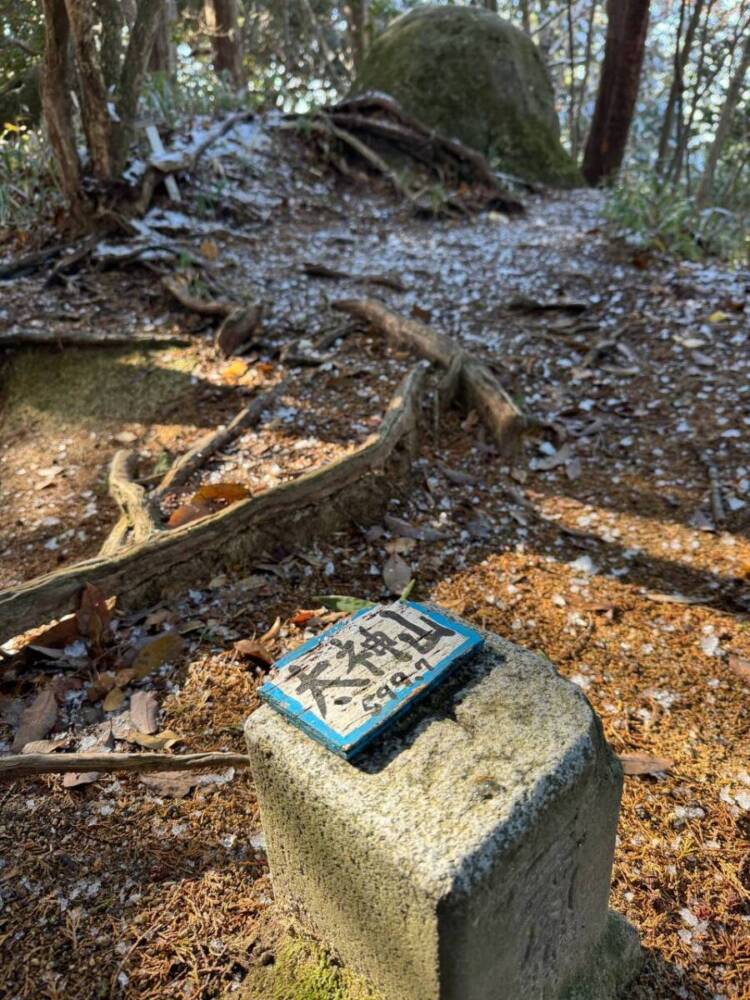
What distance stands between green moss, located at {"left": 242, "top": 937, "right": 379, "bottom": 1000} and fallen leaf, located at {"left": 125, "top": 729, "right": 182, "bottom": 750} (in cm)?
85

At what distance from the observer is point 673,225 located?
701cm

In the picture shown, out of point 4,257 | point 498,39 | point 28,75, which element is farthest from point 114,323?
point 498,39

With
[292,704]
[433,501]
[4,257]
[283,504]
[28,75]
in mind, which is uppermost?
[28,75]

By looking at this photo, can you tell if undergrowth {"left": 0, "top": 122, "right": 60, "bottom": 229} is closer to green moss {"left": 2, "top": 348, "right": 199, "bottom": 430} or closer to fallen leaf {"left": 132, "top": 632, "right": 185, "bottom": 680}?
green moss {"left": 2, "top": 348, "right": 199, "bottom": 430}

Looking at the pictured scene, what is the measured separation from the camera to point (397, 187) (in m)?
8.94

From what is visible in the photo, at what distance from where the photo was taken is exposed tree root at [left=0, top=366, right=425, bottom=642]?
2.89 m

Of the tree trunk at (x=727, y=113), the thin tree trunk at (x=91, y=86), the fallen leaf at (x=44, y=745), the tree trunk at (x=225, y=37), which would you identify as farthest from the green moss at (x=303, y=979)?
the tree trunk at (x=727, y=113)

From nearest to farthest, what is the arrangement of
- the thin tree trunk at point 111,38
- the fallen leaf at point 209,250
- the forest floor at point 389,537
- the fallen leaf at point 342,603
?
the forest floor at point 389,537 < the fallen leaf at point 342,603 < the thin tree trunk at point 111,38 < the fallen leaf at point 209,250

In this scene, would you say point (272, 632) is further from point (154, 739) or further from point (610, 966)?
point (610, 966)

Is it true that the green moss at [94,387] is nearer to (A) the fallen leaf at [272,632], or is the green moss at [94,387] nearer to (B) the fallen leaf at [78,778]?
(A) the fallen leaf at [272,632]

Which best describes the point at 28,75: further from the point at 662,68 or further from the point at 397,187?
the point at 662,68

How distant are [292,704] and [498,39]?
1180cm

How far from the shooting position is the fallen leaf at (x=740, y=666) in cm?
300

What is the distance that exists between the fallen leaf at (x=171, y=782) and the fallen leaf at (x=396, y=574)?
1.38 meters
